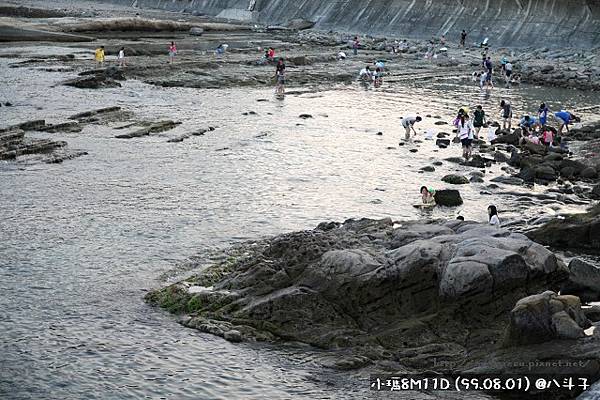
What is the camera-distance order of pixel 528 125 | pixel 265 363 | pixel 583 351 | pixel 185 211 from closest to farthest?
1. pixel 583 351
2. pixel 265 363
3. pixel 185 211
4. pixel 528 125

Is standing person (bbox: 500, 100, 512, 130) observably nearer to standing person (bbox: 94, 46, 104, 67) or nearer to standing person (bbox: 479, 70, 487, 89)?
standing person (bbox: 479, 70, 487, 89)

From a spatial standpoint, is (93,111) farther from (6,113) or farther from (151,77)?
(151,77)

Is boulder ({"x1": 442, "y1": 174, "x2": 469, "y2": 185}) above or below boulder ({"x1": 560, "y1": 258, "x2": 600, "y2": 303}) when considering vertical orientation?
below

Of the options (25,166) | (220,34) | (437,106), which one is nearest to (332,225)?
(25,166)

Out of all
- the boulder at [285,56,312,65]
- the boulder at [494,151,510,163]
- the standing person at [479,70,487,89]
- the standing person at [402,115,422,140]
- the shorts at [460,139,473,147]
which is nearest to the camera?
the shorts at [460,139,473,147]

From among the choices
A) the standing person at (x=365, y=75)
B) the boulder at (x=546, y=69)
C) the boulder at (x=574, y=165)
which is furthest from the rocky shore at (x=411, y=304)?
the boulder at (x=546, y=69)

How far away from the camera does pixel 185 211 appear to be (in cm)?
2267

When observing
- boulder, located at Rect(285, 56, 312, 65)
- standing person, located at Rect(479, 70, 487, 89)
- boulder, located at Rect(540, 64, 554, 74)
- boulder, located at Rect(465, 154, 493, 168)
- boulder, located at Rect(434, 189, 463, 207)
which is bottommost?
boulder, located at Rect(434, 189, 463, 207)

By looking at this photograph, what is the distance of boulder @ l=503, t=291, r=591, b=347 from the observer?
41.4ft

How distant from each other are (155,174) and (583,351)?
57.1ft

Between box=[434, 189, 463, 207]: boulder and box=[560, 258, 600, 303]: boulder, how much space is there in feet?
27.4

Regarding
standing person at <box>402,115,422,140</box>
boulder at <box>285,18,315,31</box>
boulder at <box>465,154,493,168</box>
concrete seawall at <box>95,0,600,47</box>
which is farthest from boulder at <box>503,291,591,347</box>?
boulder at <box>285,18,315,31</box>

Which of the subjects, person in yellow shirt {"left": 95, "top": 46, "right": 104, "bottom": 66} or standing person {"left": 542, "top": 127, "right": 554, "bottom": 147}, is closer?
standing person {"left": 542, "top": 127, "right": 554, "bottom": 147}

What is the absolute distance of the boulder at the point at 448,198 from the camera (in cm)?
2400
